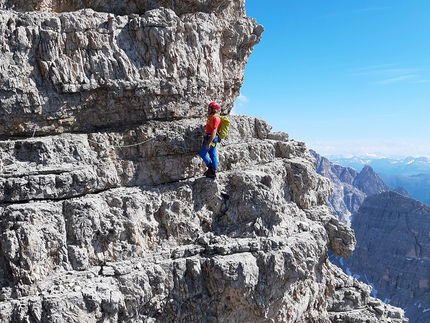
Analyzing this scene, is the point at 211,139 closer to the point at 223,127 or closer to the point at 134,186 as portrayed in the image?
the point at 223,127

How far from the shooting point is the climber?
574 inches

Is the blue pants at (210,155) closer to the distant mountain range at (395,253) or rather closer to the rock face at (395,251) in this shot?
the distant mountain range at (395,253)

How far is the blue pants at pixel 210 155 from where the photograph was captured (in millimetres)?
14836

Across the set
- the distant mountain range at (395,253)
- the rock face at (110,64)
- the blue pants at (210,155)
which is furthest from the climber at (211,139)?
the distant mountain range at (395,253)

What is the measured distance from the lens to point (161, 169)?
589 inches

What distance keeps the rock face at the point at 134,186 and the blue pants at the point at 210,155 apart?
728mm

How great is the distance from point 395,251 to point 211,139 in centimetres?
14213

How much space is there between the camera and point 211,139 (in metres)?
14.6

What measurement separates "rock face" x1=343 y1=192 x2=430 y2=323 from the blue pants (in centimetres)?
11971

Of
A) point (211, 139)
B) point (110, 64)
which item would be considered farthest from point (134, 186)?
point (110, 64)

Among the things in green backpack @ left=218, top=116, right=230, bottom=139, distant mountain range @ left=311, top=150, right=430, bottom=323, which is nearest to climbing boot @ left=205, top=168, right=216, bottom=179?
green backpack @ left=218, top=116, right=230, bottom=139

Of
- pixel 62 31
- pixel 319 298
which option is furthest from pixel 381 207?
pixel 62 31

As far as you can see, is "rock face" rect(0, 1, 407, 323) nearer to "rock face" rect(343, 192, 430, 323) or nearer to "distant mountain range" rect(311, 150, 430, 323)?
"distant mountain range" rect(311, 150, 430, 323)

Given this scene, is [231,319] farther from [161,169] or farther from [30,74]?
[30,74]
